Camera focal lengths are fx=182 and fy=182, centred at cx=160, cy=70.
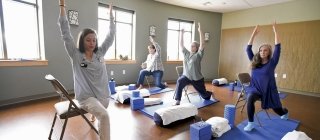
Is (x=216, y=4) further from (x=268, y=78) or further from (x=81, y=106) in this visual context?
(x=81, y=106)

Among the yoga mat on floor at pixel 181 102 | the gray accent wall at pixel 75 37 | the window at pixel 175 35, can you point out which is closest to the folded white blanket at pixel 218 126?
the yoga mat on floor at pixel 181 102

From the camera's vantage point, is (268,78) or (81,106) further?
(268,78)

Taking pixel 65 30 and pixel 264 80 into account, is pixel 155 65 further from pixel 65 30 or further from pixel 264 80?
pixel 65 30

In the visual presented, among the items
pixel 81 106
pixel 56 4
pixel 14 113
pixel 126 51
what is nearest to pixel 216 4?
pixel 126 51

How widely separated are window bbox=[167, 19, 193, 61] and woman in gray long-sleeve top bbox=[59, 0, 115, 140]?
15.4 feet

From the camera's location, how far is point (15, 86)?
3.53m

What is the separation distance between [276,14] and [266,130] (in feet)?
14.9

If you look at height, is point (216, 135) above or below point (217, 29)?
below

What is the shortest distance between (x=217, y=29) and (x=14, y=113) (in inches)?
263

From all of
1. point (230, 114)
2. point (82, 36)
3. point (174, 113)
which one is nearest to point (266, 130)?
point (230, 114)

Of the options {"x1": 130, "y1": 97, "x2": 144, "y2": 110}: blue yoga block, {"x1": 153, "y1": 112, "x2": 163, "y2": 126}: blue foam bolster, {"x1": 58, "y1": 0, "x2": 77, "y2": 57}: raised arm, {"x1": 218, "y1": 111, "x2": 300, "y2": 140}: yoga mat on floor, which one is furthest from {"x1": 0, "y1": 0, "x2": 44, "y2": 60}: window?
{"x1": 218, "y1": 111, "x2": 300, "y2": 140}: yoga mat on floor

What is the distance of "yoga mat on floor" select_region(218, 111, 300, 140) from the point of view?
2355 millimetres

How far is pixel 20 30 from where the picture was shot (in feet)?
12.3

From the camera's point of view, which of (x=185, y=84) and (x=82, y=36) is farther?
(x=185, y=84)
